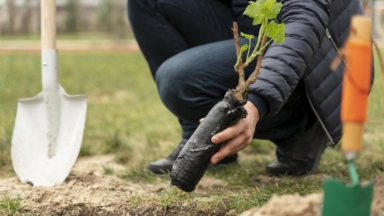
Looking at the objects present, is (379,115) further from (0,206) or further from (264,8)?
(0,206)

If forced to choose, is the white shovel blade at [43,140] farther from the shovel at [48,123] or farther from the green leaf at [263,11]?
the green leaf at [263,11]

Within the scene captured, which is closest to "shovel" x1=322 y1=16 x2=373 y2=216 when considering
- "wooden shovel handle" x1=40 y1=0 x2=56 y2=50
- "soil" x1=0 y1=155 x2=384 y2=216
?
"soil" x1=0 y1=155 x2=384 y2=216

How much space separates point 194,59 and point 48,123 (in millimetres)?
658

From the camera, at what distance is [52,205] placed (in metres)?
1.73

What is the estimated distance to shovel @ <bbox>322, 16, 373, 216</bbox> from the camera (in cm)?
93

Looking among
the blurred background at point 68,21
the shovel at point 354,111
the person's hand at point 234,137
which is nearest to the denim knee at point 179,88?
the person's hand at point 234,137

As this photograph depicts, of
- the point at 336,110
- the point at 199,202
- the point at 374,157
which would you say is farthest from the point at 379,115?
the point at 199,202

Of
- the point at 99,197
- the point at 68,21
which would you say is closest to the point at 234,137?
the point at 99,197

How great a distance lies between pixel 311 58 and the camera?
68.6 inches

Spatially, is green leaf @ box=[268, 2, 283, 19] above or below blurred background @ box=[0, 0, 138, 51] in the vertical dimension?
above

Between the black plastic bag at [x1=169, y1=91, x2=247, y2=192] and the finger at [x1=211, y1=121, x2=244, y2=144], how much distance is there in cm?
2

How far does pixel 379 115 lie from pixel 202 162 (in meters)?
2.48

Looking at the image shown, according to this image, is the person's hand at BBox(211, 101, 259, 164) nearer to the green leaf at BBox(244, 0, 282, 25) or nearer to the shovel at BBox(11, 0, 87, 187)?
the green leaf at BBox(244, 0, 282, 25)

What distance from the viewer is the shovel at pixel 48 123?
7.07 ft
